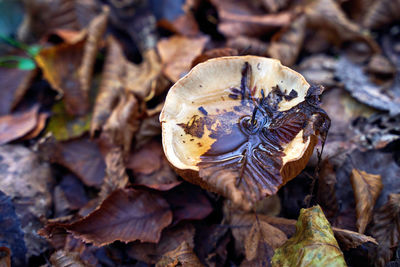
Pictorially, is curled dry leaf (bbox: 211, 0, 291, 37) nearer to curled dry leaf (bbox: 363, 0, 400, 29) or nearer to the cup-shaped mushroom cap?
curled dry leaf (bbox: 363, 0, 400, 29)

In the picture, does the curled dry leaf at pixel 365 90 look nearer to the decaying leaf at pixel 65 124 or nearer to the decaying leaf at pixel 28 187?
the decaying leaf at pixel 65 124

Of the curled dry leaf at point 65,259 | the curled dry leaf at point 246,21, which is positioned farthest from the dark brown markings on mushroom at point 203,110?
the curled dry leaf at point 246,21

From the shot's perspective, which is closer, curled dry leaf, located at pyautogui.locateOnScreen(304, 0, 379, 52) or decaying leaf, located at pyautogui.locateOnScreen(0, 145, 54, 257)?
decaying leaf, located at pyautogui.locateOnScreen(0, 145, 54, 257)

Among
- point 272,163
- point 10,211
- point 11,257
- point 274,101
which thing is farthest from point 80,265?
point 274,101

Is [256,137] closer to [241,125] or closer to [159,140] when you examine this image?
[241,125]

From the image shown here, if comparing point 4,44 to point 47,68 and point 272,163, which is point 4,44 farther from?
point 272,163

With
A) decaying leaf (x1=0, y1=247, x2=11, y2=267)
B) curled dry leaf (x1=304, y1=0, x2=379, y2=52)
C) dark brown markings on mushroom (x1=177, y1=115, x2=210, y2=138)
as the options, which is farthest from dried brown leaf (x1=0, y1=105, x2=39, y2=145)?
curled dry leaf (x1=304, y1=0, x2=379, y2=52)
